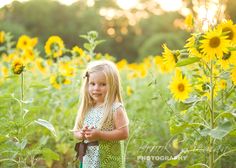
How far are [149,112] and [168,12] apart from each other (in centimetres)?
2144

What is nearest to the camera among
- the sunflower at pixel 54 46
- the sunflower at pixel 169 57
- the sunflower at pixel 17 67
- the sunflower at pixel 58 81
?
the sunflower at pixel 169 57

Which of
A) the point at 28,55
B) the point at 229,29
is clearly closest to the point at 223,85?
the point at 229,29

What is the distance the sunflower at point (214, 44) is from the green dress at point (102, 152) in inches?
22.2

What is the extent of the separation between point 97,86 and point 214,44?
25.7 inches

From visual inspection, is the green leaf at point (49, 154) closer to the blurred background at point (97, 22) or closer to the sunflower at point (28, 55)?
the sunflower at point (28, 55)

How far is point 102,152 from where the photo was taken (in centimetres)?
265

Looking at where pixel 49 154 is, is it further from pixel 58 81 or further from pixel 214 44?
pixel 58 81

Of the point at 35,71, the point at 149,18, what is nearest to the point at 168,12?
the point at 149,18

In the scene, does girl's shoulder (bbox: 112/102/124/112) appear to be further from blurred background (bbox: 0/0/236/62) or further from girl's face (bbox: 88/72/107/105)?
blurred background (bbox: 0/0/236/62)

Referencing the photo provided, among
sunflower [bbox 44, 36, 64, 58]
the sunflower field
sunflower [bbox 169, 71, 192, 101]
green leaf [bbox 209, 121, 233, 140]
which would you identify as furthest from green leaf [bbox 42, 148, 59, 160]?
sunflower [bbox 44, 36, 64, 58]

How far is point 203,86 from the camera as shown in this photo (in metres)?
2.69

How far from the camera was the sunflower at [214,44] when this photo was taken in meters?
2.31

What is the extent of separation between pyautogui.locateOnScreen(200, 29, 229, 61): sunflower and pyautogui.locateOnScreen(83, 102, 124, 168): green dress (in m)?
0.56

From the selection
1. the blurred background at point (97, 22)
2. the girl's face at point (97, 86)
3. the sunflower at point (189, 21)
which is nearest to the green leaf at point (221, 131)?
the girl's face at point (97, 86)
